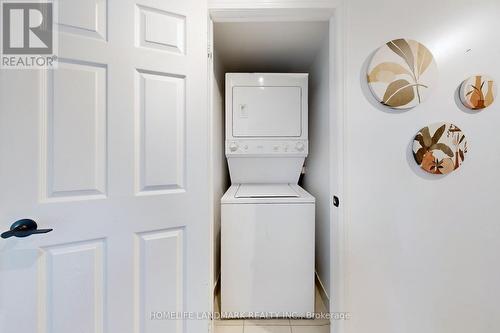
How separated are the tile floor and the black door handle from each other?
1.38 m

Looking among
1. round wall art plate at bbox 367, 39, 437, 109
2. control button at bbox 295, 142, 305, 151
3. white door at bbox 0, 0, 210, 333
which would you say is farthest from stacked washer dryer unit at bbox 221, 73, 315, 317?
round wall art plate at bbox 367, 39, 437, 109

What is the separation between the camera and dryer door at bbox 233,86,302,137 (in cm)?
195

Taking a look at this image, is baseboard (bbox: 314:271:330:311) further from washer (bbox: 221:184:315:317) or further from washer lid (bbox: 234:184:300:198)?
washer lid (bbox: 234:184:300:198)

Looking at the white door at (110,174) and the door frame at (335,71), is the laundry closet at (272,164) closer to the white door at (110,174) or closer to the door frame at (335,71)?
the door frame at (335,71)

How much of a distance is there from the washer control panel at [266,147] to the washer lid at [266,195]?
1.13ft

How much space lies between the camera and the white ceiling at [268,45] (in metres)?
1.66

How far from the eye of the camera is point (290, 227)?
1567 millimetres

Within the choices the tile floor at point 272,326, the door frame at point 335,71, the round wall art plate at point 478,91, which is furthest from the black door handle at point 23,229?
the round wall art plate at point 478,91

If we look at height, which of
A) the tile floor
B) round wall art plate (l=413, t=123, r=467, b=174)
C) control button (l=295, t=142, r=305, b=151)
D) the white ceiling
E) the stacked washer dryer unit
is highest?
the white ceiling

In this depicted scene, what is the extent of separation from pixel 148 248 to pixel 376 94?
1.53m

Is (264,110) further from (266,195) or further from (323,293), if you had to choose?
(323,293)

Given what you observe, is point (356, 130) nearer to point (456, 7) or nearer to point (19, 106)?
point (456, 7)

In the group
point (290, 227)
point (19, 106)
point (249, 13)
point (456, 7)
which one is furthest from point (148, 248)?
point (456, 7)

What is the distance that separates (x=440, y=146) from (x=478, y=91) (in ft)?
1.25
